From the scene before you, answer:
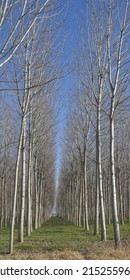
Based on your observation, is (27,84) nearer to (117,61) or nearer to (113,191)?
(117,61)

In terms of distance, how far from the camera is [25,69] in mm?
9781

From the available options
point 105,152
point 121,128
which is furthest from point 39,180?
point 121,128

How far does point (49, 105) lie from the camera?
16.8m

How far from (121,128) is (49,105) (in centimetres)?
462

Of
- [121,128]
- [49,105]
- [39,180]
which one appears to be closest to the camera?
[49,105]

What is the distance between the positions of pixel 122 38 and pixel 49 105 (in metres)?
7.61

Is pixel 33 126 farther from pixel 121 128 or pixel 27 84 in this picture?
pixel 121 128

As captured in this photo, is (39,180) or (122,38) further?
(39,180)

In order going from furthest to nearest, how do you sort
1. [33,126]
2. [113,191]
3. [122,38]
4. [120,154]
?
1. [120,154]
2. [33,126]
3. [122,38]
4. [113,191]

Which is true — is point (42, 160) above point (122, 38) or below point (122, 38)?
below

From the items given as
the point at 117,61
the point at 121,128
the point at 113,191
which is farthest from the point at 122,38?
the point at 121,128
